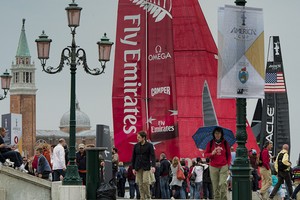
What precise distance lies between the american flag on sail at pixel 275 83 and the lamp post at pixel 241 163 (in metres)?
34.9

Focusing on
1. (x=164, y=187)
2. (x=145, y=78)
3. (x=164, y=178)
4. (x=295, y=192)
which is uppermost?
(x=145, y=78)

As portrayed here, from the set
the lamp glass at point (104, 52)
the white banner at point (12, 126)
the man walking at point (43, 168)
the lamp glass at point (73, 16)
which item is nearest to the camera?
the man walking at point (43, 168)

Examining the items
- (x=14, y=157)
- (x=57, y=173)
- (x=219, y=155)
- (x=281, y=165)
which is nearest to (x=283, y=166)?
(x=281, y=165)

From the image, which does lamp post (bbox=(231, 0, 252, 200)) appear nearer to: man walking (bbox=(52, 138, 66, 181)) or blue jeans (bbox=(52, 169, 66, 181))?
man walking (bbox=(52, 138, 66, 181))

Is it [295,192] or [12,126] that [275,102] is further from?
[295,192]

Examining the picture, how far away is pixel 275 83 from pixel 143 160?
30.0m

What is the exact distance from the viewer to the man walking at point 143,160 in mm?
25438

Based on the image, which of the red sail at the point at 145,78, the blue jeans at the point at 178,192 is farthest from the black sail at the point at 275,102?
the blue jeans at the point at 178,192

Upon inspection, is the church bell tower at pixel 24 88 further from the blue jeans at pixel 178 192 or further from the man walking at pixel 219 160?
the man walking at pixel 219 160

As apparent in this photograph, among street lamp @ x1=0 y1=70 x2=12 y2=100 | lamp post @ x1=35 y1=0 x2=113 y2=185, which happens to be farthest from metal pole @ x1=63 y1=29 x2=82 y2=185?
street lamp @ x1=0 y1=70 x2=12 y2=100

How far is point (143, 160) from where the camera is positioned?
25.5 metres

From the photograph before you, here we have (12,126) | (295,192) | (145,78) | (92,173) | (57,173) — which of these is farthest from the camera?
(12,126)

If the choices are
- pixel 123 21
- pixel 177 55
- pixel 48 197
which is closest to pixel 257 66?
pixel 48 197

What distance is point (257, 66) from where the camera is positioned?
796 inches
